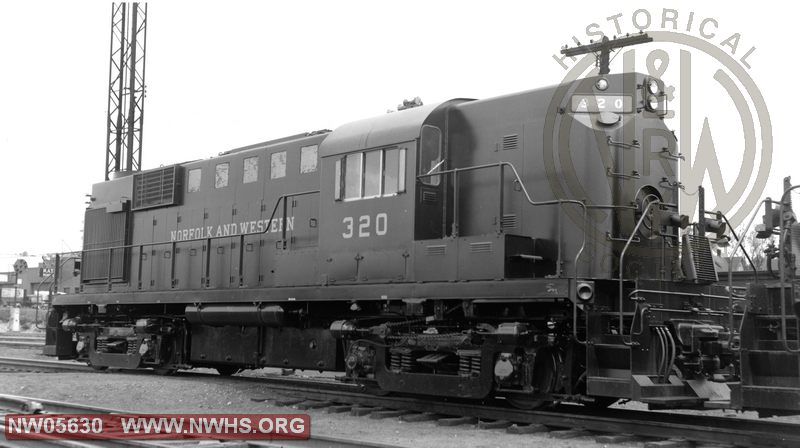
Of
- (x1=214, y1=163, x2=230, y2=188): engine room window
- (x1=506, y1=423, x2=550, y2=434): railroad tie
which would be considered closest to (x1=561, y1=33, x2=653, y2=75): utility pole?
(x1=506, y1=423, x2=550, y2=434): railroad tie

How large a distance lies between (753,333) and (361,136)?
575cm

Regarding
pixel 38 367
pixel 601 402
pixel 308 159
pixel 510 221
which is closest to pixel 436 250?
pixel 510 221

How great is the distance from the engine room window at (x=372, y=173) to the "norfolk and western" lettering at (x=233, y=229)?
7.41 ft

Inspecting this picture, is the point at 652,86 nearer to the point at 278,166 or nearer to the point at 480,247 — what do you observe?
the point at 480,247

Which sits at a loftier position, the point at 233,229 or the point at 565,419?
the point at 233,229

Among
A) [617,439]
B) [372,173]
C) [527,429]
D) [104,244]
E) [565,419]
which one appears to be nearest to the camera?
[617,439]

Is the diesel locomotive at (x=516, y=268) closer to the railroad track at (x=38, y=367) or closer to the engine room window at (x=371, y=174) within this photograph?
the engine room window at (x=371, y=174)

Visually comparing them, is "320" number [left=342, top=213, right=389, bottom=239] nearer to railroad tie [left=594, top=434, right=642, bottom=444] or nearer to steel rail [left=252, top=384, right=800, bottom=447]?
steel rail [left=252, top=384, right=800, bottom=447]

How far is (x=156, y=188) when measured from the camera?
16.4 m

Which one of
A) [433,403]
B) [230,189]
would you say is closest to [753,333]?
[433,403]

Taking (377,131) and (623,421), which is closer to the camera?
(623,421)

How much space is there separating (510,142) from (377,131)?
186 centimetres

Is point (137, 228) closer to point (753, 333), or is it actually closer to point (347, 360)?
point (347, 360)

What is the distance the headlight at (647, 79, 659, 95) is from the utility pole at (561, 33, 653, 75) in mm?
511
